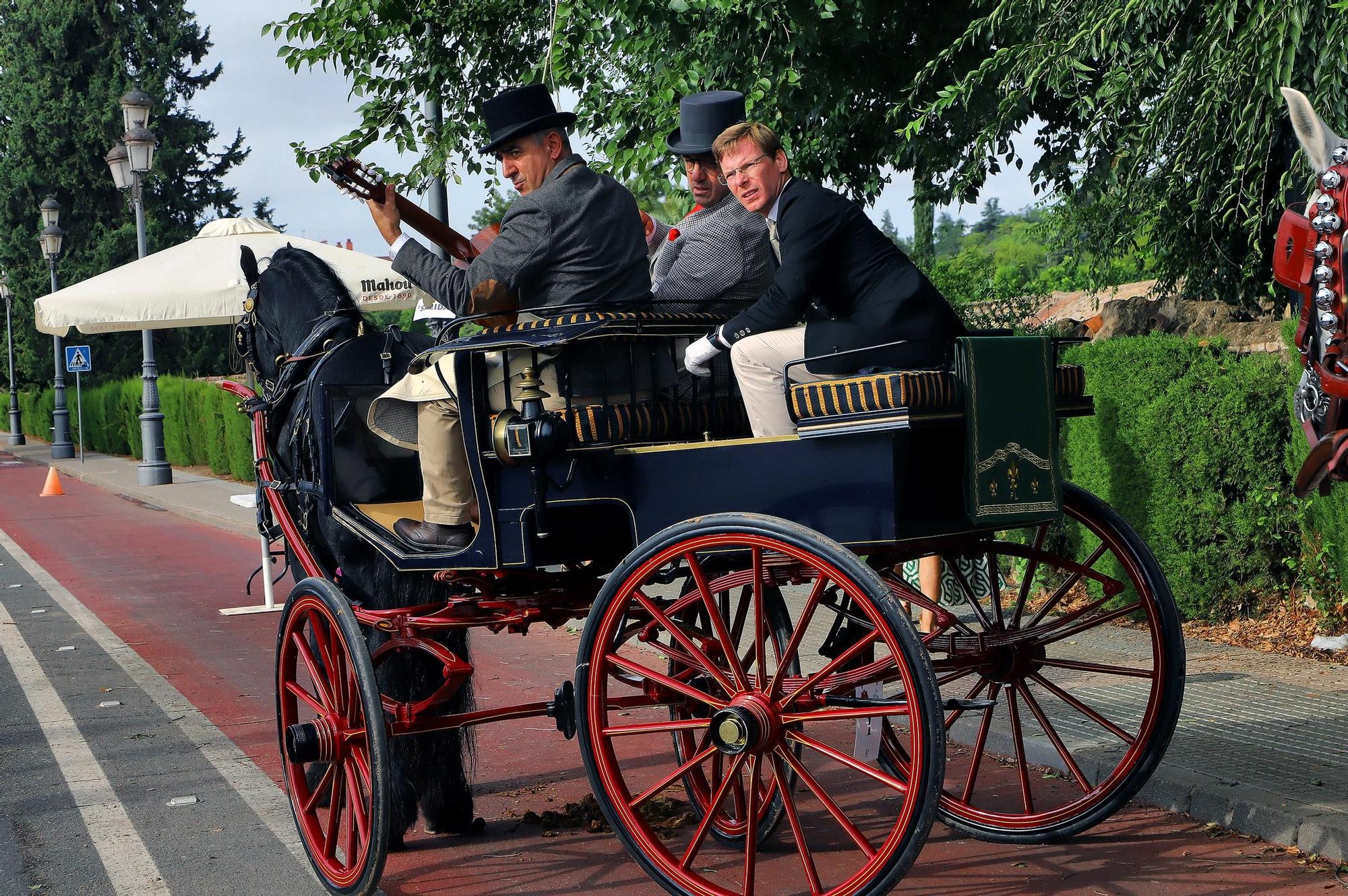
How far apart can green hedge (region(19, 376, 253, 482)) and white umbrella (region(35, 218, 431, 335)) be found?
33.1ft

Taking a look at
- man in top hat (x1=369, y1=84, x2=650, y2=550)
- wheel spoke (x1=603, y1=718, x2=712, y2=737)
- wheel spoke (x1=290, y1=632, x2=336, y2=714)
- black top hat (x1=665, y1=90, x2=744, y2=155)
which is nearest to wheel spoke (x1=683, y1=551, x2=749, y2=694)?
wheel spoke (x1=603, y1=718, x2=712, y2=737)

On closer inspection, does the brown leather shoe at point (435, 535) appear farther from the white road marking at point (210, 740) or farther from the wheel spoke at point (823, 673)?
the wheel spoke at point (823, 673)

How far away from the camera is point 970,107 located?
9.63 metres

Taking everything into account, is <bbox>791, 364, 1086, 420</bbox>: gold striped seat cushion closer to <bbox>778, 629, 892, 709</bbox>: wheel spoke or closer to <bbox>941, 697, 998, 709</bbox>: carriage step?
<bbox>778, 629, 892, 709</bbox>: wheel spoke

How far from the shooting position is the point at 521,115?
471cm

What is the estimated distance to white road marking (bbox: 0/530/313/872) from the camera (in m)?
5.34

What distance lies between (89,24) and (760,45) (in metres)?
37.2

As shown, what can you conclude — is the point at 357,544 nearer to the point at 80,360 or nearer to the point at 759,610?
the point at 759,610

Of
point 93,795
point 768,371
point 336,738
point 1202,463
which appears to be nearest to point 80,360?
point 93,795

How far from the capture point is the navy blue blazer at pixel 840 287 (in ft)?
13.1

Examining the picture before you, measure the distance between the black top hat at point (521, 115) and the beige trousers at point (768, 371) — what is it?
3.70 ft

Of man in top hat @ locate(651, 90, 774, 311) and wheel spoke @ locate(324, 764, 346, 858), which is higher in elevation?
man in top hat @ locate(651, 90, 774, 311)

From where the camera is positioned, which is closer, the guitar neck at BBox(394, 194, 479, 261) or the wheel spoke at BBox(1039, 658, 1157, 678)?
the wheel spoke at BBox(1039, 658, 1157, 678)

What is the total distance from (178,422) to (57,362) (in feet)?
22.5
